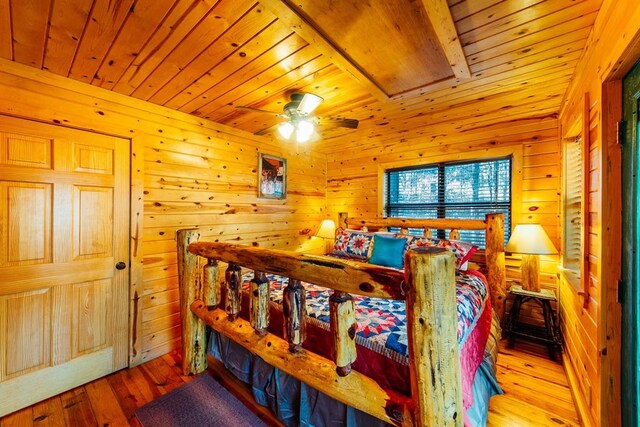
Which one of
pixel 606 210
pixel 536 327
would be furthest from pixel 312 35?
pixel 536 327

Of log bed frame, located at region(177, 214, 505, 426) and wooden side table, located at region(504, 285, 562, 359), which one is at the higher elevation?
log bed frame, located at region(177, 214, 505, 426)

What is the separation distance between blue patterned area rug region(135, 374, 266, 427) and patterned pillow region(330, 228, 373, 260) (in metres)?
1.75

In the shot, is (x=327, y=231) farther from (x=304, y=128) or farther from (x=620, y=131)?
(x=620, y=131)

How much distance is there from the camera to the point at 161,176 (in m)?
2.39

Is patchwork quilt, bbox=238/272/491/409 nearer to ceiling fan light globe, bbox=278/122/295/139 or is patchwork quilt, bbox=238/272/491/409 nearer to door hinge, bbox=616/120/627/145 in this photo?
door hinge, bbox=616/120/627/145

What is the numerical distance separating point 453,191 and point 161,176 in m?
3.12

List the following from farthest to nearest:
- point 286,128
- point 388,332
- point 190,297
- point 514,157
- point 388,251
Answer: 1. point 514,157
2. point 388,251
3. point 286,128
4. point 190,297
5. point 388,332

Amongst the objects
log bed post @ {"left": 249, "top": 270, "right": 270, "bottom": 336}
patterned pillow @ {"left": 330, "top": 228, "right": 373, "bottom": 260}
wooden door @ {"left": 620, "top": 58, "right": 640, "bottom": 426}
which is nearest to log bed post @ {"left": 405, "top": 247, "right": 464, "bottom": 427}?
log bed post @ {"left": 249, "top": 270, "right": 270, "bottom": 336}

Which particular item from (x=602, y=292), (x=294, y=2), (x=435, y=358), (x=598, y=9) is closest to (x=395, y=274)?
(x=435, y=358)

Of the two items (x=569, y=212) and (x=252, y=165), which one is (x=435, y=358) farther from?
(x=252, y=165)

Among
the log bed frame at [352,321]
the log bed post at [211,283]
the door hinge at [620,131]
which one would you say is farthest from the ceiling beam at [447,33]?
the log bed post at [211,283]

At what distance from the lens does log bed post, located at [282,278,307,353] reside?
1.18 m

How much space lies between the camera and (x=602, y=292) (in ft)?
4.07

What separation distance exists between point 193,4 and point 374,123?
1.99 metres
